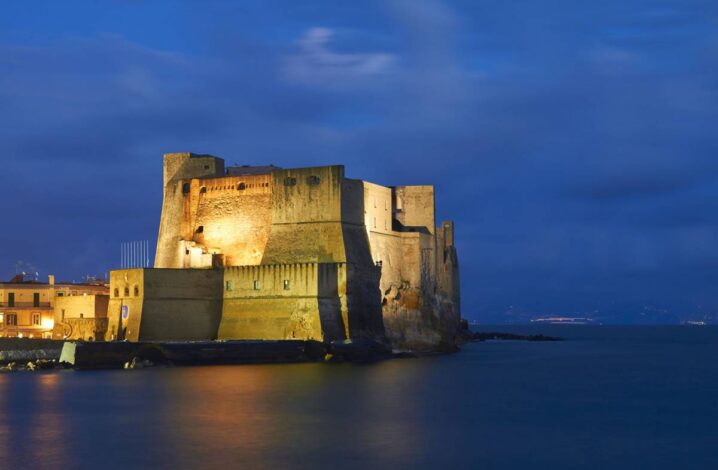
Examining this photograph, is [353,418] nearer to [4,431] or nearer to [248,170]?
[4,431]

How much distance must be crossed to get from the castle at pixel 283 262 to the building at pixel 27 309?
5.35 m

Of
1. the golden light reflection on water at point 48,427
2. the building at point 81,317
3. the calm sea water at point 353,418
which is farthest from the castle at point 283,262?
the golden light reflection on water at point 48,427

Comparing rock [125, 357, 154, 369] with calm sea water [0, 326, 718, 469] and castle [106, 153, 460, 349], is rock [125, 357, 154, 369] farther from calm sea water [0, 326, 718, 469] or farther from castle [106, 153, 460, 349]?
castle [106, 153, 460, 349]

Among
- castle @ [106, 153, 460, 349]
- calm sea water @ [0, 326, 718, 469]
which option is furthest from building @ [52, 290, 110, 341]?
calm sea water @ [0, 326, 718, 469]

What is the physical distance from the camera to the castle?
4512 centimetres

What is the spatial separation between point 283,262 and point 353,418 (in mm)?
19405

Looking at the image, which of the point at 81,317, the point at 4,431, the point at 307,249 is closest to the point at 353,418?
the point at 4,431

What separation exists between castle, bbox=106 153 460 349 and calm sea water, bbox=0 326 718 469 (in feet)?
12.3

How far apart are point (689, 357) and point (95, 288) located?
103 feet

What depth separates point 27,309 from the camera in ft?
171

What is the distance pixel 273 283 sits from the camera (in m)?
45.8

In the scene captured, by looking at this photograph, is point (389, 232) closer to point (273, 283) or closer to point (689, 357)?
point (273, 283)

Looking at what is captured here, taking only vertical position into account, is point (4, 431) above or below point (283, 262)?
below

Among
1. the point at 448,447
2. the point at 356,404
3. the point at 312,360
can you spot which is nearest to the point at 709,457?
the point at 448,447
